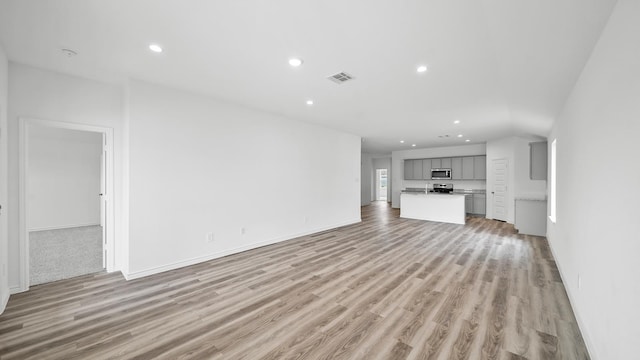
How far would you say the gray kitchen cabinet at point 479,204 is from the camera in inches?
346

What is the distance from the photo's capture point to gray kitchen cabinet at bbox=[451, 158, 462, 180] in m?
9.41

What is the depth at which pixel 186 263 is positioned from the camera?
3744 mm

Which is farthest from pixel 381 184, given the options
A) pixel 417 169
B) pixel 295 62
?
pixel 295 62

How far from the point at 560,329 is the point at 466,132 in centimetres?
550

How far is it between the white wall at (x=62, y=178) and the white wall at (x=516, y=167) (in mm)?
12323

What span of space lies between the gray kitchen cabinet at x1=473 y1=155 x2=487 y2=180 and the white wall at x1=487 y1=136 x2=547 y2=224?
2.99 ft

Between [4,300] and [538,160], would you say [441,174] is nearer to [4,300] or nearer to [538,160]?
[538,160]

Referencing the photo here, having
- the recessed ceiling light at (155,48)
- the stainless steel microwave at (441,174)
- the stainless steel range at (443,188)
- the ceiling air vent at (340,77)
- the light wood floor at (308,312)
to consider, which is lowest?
the light wood floor at (308,312)

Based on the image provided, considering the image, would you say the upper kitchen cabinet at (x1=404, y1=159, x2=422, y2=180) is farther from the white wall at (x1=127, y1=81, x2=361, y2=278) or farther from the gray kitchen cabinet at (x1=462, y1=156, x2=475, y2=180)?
the white wall at (x1=127, y1=81, x2=361, y2=278)

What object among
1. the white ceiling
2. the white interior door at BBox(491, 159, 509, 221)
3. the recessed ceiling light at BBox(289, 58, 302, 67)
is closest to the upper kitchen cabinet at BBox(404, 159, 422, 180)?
the white interior door at BBox(491, 159, 509, 221)

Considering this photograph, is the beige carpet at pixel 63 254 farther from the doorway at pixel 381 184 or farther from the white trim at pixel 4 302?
the doorway at pixel 381 184

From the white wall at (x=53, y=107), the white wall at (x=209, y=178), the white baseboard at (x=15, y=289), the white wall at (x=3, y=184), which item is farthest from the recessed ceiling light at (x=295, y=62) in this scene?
the white baseboard at (x=15, y=289)

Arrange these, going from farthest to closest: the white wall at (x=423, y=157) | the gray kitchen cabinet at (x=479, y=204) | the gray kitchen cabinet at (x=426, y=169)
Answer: the gray kitchen cabinet at (x=426, y=169), the white wall at (x=423, y=157), the gray kitchen cabinet at (x=479, y=204)

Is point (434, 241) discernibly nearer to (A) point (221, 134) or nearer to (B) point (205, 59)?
(A) point (221, 134)
